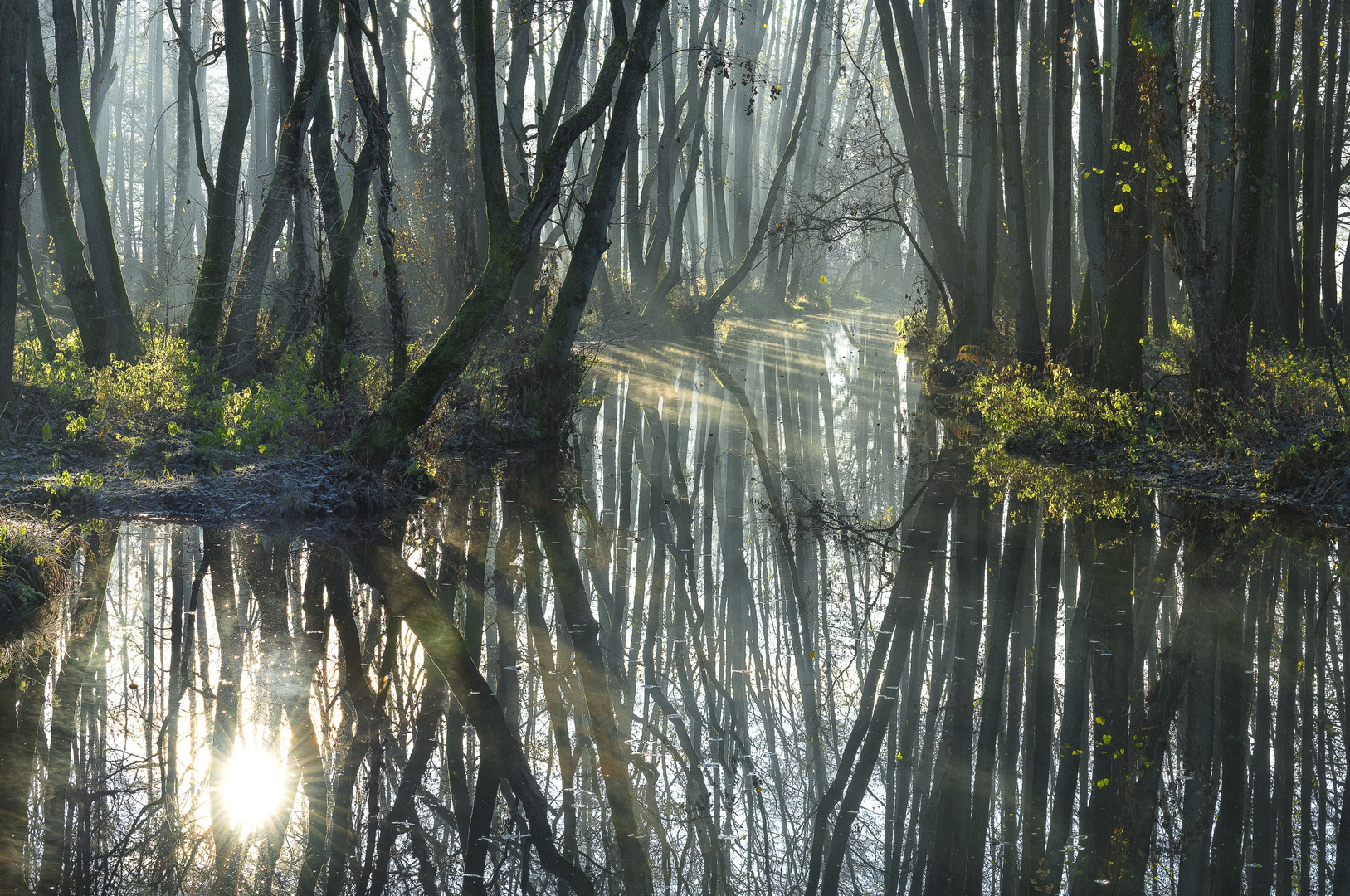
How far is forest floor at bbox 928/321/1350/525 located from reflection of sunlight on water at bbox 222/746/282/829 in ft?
23.4

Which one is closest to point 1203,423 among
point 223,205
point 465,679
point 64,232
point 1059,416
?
point 1059,416

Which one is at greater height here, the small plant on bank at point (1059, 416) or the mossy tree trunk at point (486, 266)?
the mossy tree trunk at point (486, 266)

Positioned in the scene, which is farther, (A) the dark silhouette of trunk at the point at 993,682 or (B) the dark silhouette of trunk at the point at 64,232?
(B) the dark silhouette of trunk at the point at 64,232

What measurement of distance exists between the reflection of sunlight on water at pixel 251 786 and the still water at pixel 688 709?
0.6 inches

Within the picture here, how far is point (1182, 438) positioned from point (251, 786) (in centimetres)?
973

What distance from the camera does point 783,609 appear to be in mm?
6578

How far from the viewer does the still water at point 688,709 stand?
371 centimetres

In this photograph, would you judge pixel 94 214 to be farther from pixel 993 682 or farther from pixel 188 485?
pixel 993 682

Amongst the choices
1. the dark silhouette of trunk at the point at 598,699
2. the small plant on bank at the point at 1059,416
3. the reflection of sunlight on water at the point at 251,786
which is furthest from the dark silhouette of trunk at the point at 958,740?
the small plant on bank at the point at 1059,416

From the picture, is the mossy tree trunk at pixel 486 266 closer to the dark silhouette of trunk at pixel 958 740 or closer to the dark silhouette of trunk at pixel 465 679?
the dark silhouette of trunk at pixel 465 679

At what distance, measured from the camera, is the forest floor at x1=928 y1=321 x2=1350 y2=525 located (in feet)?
30.0

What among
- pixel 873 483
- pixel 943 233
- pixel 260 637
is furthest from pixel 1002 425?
pixel 260 637

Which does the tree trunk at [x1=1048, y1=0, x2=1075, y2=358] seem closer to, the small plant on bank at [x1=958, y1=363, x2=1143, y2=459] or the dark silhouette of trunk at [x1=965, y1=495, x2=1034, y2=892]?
the small plant on bank at [x1=958, y1=363, x2=1143, y2=459]

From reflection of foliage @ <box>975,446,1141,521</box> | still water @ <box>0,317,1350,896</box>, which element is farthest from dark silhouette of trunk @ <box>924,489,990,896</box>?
reflection of foliage @ <box>975,446,1141,521</box>
